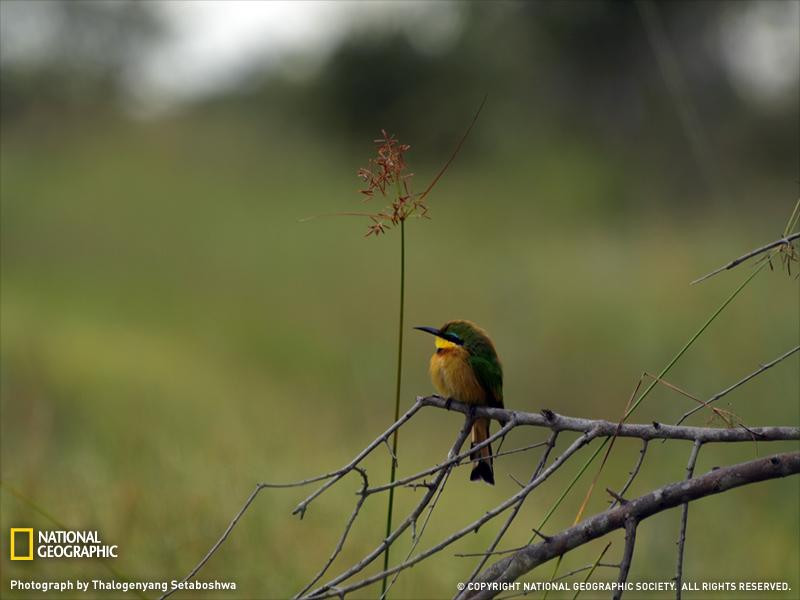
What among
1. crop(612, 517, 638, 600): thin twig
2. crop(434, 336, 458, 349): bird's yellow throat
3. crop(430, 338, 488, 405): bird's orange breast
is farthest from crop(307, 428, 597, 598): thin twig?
crop(434, 336, 458, 349): bird's yellow throat

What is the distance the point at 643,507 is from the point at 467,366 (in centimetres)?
89

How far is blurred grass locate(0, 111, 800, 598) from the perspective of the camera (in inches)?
142

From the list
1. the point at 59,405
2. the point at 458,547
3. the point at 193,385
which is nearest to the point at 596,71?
the point at 193,385

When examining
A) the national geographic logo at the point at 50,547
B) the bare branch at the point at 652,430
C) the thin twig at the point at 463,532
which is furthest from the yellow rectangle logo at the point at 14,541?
the bare branch at the point at 652,430

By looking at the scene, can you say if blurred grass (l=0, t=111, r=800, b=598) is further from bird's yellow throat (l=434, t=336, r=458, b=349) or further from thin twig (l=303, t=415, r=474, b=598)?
thin twig (l=303, t=415, r=474, b=598)

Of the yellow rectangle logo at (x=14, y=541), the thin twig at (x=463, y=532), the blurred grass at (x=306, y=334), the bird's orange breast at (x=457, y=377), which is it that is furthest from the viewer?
the blurred grass at (x=306, y=334)

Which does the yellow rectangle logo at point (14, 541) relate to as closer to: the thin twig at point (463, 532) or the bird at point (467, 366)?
the bird at point (467, 366)

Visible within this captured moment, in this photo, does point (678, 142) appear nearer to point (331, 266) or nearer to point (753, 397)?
point (331, 266)

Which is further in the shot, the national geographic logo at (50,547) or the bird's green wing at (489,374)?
the national geographic logo at (50,547)

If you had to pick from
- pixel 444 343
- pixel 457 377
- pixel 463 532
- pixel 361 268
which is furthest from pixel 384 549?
pixel 361 268

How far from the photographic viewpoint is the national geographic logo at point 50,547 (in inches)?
114

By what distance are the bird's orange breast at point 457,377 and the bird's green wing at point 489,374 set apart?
0.01 meters

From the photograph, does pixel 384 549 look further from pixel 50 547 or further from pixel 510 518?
pixel 50 547

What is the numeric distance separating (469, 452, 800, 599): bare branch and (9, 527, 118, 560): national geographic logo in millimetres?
1857
